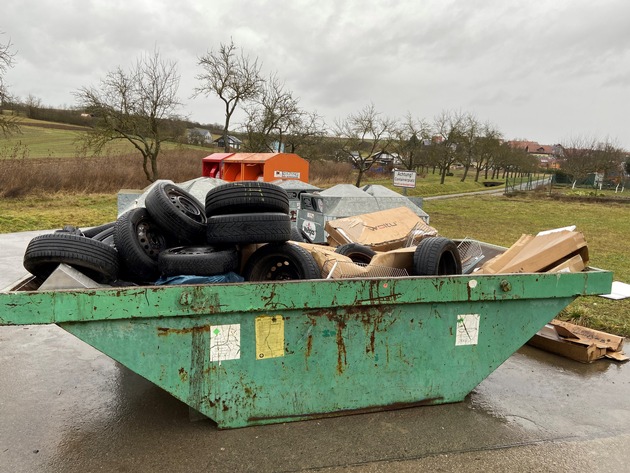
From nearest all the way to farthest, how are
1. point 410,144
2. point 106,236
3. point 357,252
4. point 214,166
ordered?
point 106,236, point 357,252, point 214,166, point 410,144

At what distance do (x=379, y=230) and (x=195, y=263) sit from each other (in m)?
2.33

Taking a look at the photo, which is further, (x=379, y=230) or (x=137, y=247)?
(x=379, y=230)

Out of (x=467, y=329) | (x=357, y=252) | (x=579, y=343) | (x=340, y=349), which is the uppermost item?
(x=357, y=252)

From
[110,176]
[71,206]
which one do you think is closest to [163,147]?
[110,176]

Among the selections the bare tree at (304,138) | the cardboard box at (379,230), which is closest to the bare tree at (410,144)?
the bare tree at (304,138)

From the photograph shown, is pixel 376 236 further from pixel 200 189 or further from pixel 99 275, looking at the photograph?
pixel 200 189

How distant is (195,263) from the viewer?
3096mm

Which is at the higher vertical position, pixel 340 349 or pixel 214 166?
pixel 214 166

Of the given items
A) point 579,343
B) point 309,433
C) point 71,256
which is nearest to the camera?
point 71,256

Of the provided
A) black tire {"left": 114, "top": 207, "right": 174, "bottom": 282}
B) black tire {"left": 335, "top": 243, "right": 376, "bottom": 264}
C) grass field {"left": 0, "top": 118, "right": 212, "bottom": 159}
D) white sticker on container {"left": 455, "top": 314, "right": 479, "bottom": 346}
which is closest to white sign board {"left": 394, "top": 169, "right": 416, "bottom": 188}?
black tire {"left": 335, "top": 243, "right": 376, "bottom": 264}

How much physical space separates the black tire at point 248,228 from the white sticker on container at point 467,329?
1.32 meters

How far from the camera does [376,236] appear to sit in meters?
4.85

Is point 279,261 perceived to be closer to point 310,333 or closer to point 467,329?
point 310,333

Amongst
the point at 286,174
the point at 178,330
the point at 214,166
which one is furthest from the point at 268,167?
the point at 178,330
